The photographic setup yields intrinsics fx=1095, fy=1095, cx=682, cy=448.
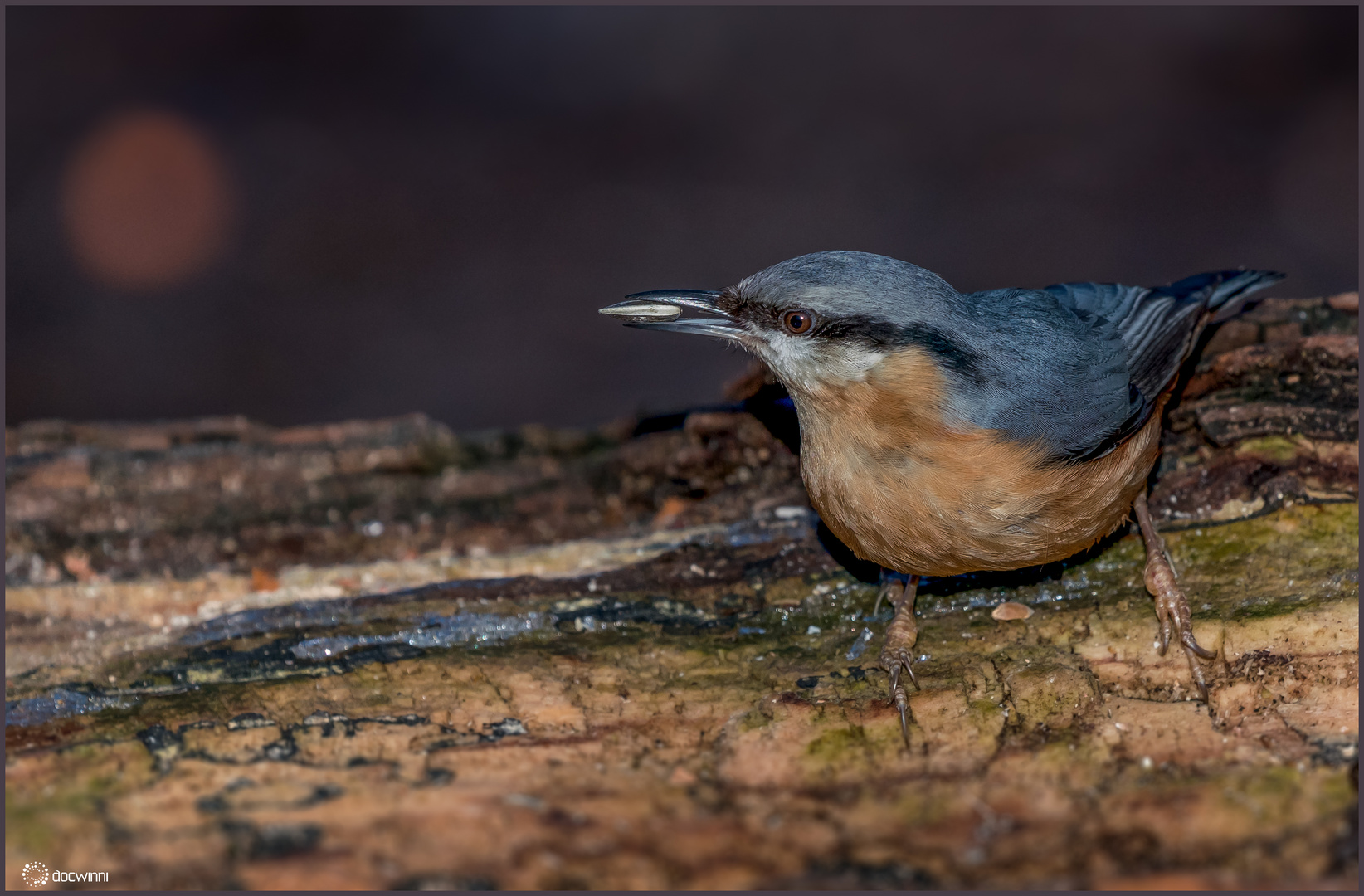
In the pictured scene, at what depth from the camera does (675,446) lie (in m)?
5.16

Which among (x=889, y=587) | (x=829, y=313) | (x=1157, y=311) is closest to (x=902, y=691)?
(x=889, y=587)

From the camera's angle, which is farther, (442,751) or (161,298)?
(161,298)

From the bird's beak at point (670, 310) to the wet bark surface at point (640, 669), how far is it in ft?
3.11

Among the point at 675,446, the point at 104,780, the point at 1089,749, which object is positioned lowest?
the point at 104,780

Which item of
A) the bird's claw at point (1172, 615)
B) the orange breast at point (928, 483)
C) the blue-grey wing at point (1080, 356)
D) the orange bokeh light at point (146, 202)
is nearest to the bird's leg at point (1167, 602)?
the bird's claw at point (1172, 615)

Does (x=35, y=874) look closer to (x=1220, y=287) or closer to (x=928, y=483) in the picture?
(x=928, y=483)

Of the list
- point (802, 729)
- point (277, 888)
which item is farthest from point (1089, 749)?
point (277, 888)

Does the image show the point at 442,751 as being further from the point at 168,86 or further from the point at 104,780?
the point at 168,86

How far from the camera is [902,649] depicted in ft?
12.5

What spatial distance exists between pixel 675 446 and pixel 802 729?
1.92 meters

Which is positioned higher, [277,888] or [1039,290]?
[1039,290]

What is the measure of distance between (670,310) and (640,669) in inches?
51.2

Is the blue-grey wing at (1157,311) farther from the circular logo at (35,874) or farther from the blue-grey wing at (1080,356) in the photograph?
the circular logo at (35,874)

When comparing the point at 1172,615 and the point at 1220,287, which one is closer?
the point at 1172,615
